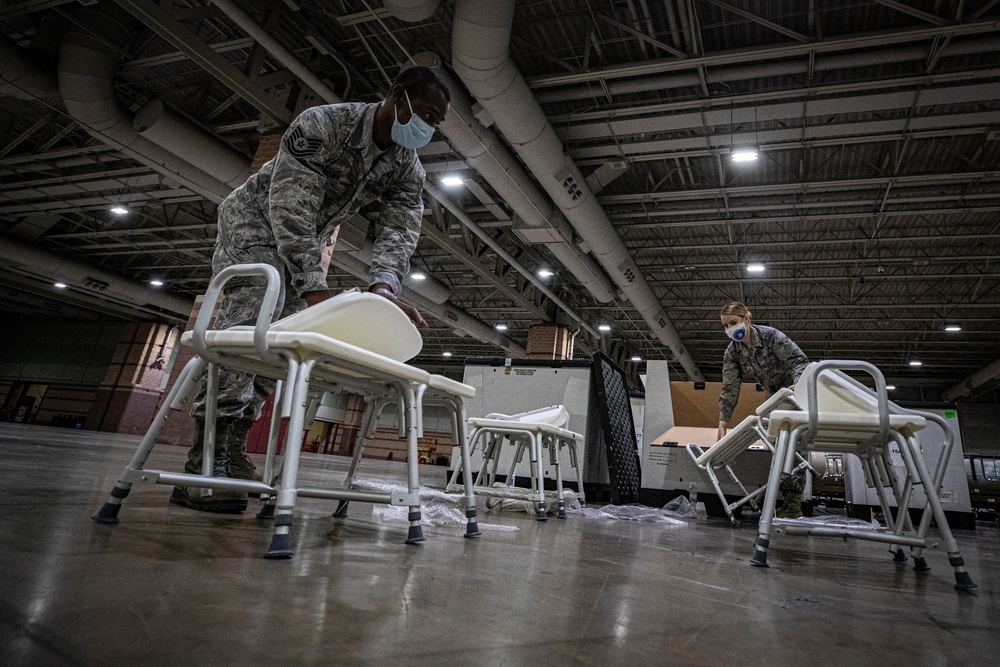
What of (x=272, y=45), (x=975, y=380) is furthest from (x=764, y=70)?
(x=975, y=380)

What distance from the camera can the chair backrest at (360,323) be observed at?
1.21m

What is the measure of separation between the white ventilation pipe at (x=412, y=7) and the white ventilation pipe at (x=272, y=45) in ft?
5.93

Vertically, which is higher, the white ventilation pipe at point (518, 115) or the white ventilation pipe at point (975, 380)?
the white ventilation pipe at point (975, 380)

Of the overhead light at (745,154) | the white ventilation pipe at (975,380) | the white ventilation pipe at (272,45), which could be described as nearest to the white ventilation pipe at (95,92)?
the white ventilation pipe at (272,45)

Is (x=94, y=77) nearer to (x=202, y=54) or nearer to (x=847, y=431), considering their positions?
(x=202, y=54)

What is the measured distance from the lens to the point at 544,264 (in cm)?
1064

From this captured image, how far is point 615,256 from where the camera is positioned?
861 cm

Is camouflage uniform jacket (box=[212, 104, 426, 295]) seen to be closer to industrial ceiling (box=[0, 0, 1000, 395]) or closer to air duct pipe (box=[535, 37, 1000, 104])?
industrial ceiling (box=[0, 0, 1000, 395])

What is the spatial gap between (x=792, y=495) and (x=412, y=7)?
183 inches

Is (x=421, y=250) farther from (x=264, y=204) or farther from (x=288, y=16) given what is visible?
(x=264, y=204)

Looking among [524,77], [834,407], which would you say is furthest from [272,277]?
[524,77]

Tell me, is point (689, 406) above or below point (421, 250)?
below

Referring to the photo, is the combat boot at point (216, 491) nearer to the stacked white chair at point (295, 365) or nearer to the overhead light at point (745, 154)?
the stacked white chair at point (295, 365)

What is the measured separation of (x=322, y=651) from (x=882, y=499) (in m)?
2.61
